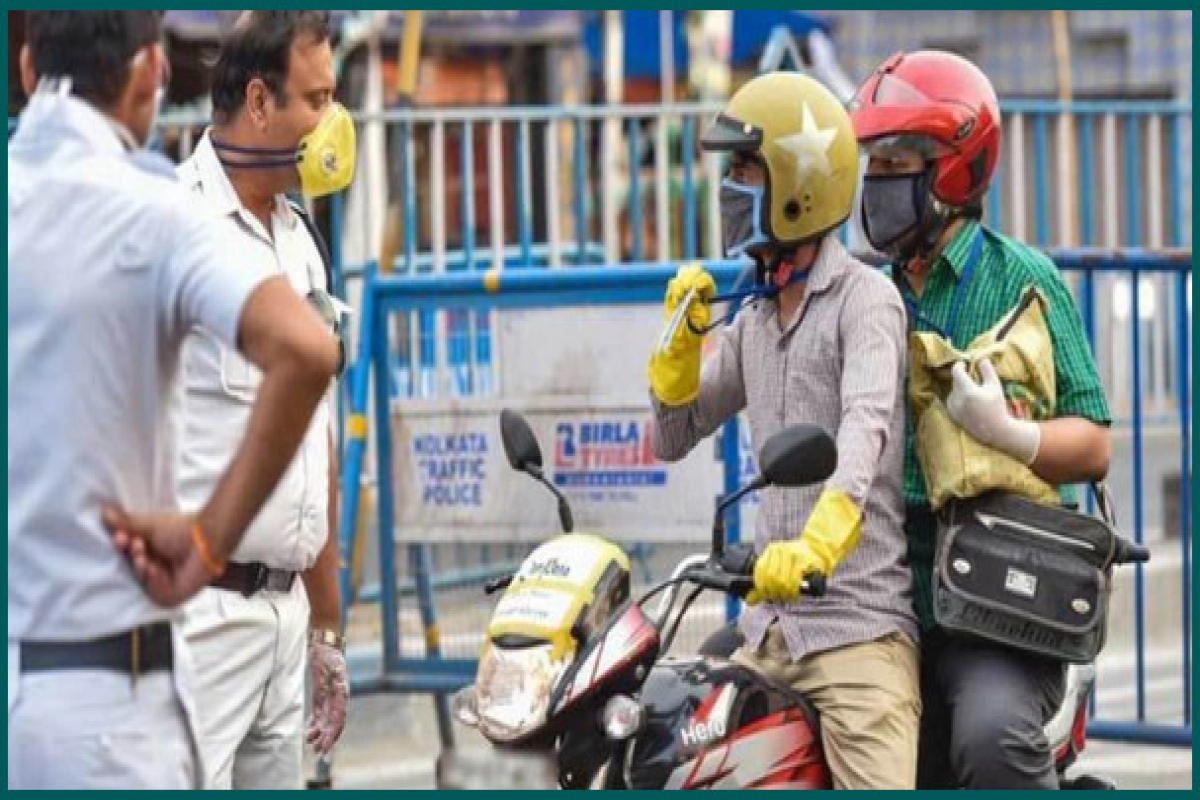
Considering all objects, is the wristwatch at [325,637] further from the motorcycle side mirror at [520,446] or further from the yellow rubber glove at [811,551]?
the yellow rubber glove at [811,551]

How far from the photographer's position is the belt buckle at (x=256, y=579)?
17.1 ft

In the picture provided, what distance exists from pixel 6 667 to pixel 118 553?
36 cm

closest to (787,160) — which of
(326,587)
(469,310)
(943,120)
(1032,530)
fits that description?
(943,120)

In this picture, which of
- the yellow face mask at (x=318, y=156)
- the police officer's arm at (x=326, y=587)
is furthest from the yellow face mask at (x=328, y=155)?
the police officer's arm at (x=326, y=587)

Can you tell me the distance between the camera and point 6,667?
4.18 m

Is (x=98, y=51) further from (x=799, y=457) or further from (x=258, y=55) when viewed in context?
(x=258, y=55)

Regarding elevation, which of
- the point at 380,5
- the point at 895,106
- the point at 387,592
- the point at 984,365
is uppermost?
the point at 380,5

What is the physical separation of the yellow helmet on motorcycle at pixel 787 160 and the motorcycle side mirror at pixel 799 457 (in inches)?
25.2

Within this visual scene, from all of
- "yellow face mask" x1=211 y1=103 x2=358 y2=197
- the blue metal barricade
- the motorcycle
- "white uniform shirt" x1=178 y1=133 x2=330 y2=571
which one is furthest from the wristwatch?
the blue metal barricade

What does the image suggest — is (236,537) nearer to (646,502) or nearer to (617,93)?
(646,502)

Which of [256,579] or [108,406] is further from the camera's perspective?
[256,579]

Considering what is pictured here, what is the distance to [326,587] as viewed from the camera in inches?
225

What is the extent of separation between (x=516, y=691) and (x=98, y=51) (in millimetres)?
1212

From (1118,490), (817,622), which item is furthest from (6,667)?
(1118,490)
